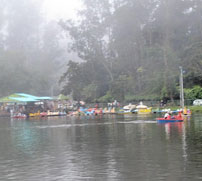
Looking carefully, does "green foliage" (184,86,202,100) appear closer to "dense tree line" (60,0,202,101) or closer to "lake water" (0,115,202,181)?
"dense tree line" (60,0,202,101)

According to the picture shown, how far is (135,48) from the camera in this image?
82688 millimetres

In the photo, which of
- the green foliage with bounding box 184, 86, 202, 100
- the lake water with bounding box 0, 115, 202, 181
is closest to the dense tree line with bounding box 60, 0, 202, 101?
the green foliage with bounding box 184, 86, 202, 100

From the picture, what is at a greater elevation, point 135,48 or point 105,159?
point 135,48

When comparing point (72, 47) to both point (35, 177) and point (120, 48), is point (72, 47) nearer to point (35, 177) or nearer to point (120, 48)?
point (120, 48)

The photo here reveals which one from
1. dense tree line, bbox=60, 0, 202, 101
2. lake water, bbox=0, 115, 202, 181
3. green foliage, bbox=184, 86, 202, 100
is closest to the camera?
lake water, bbox=0, 115, 202, 181

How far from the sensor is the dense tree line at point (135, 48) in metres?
70.7

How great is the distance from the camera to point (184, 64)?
234 feet

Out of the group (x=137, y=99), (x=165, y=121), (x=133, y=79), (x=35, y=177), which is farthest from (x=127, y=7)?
(x=35, y=177)

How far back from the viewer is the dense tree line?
2783 inches

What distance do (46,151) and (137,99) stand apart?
55.3 metres

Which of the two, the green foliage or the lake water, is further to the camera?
the green foliage

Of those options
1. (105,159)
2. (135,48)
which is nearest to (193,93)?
(135,48)

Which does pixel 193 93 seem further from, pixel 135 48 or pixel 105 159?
pixel 105 159

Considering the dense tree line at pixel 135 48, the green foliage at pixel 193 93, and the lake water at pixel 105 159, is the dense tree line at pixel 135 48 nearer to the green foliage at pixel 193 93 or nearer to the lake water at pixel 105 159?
the green foliage at pixel 193 93
